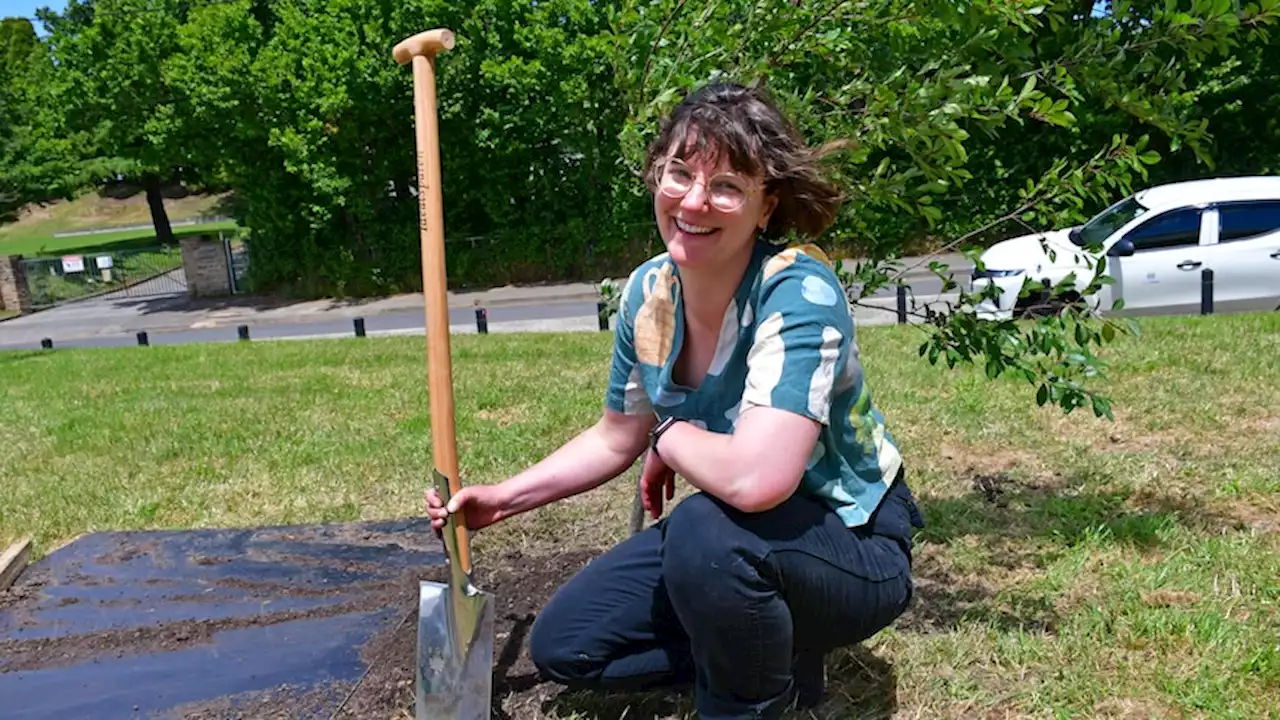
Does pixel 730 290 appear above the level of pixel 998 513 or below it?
above

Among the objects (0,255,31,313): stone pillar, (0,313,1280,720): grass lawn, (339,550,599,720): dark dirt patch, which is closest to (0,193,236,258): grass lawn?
(0,255,31,313): stone pillar

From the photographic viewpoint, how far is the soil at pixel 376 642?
7.82ft

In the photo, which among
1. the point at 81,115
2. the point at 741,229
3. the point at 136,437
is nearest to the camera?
the point at 741,229

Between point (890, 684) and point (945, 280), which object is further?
point (945, 280)

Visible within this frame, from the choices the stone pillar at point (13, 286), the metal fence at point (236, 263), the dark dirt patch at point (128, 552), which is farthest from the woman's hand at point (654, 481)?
the stone pillar at point (13, 286)

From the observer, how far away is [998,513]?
11.3 ft

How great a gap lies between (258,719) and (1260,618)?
253 centimetres

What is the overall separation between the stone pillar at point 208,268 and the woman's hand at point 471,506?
23.9m

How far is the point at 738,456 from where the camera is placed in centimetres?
180

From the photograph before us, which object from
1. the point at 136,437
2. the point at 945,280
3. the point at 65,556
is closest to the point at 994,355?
the point at 945,280

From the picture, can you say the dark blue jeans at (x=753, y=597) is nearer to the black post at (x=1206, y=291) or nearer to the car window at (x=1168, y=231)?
the black post at (x=1206, y=291)

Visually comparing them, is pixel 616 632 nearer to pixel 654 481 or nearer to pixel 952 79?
pixel 654 481

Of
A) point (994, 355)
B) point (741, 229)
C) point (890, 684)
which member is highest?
point (741, 229)

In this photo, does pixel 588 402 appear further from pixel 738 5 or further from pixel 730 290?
pixel 730 290
